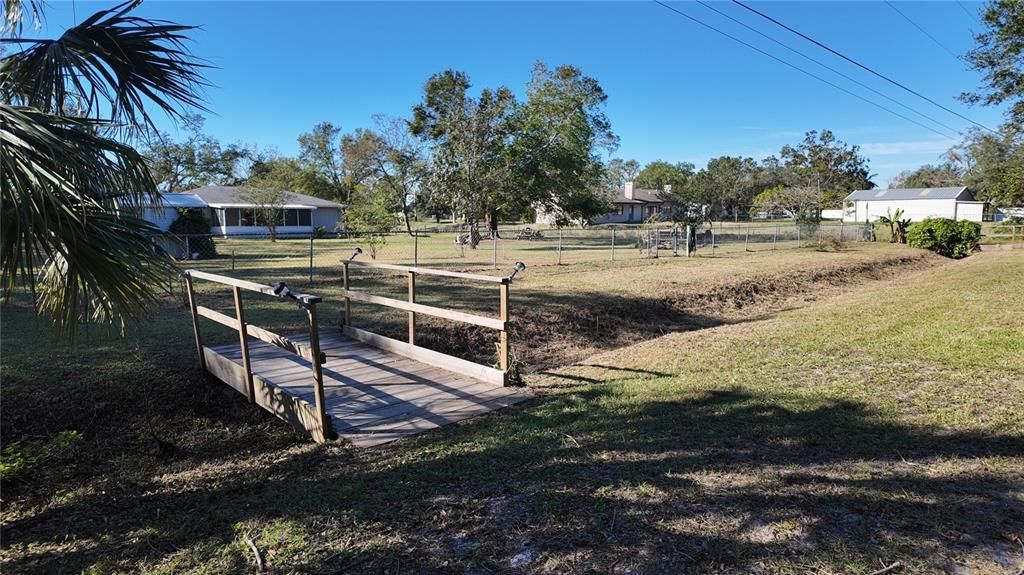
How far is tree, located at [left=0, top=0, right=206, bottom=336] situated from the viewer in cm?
279

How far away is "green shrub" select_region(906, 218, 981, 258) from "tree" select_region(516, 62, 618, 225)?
55.2 feet

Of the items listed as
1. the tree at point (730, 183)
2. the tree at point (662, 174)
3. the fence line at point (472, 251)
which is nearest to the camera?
the fence line at point (472, 251)

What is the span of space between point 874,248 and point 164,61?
27.5 m

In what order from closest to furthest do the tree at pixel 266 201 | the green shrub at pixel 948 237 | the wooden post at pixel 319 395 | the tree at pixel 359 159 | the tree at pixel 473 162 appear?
1. the wooden post at pixel 319 395
2. the green shrub at pixel 948 237
3. the tree at pixel 473 162
4. the tree at pixel 266 201
5. the tree at pixel 359 159

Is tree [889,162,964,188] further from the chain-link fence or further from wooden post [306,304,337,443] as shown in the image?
wooden post [306,304,337,443]

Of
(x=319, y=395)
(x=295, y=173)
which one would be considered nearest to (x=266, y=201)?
(x=295, y=173)

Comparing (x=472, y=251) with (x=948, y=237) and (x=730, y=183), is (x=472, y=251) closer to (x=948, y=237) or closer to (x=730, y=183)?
(x=948, y=237)

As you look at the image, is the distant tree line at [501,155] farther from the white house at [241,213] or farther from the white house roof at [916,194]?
the white house roof at [916,194]

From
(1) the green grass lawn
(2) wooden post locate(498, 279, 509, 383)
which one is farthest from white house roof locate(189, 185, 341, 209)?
(2) wooden post locate(498, 279, 509, 383)

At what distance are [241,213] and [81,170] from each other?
1556 inches

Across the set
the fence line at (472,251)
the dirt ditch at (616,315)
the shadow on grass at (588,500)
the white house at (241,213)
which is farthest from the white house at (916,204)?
the shadow on grass at (588,500)

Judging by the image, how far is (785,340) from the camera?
23.7 ft

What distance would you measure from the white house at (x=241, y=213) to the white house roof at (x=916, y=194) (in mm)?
56891

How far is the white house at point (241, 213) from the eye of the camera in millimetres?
37031
